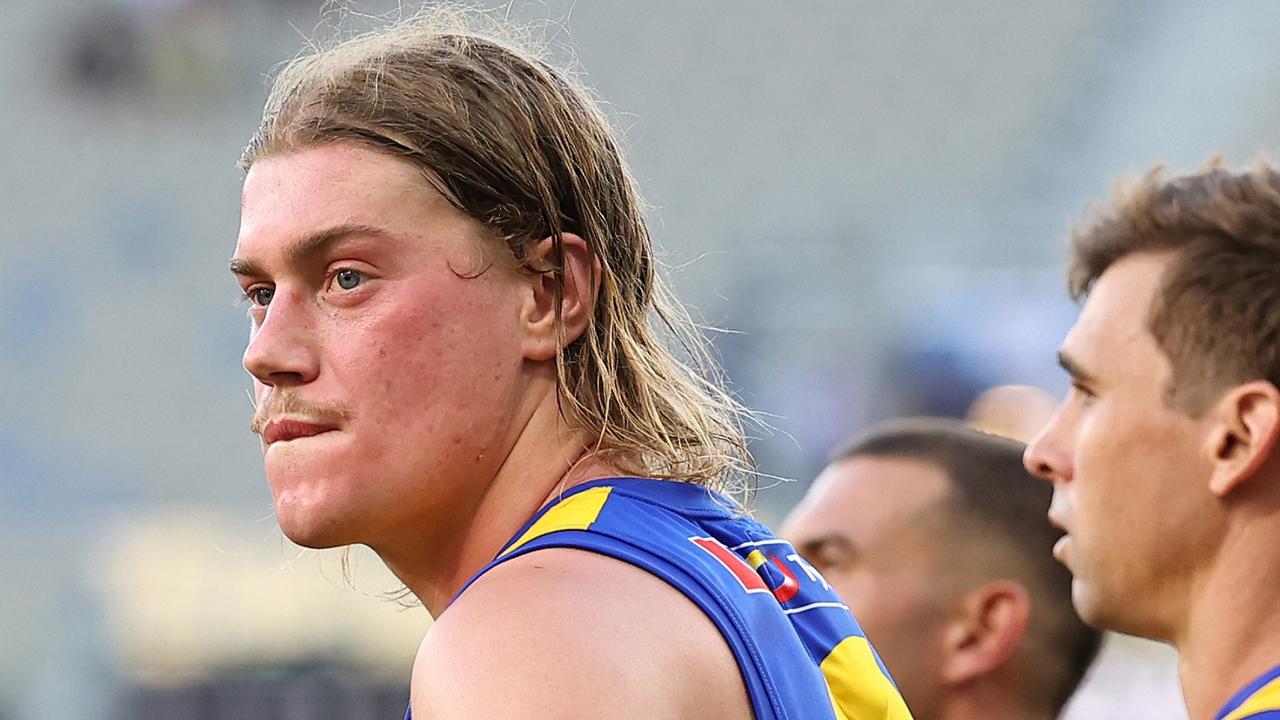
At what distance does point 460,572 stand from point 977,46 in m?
12.6

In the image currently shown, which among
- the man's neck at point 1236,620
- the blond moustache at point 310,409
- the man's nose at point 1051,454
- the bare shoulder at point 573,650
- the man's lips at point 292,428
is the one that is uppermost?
the blond moustache at point 310,409

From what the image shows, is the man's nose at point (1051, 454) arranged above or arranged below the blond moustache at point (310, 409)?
below

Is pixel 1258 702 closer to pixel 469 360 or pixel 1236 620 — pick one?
pixel 1236 620

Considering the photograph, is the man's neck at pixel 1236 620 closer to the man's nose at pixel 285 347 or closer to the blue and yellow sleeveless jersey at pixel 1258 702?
the blue and yellow sleeveless jersey at pixel 1258 702

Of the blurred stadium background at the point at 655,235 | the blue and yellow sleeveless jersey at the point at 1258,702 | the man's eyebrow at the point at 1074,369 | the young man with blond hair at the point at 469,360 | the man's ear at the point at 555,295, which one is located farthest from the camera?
the blurred stadium background at the point at 655,235

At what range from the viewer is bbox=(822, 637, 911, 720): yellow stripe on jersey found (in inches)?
68.6

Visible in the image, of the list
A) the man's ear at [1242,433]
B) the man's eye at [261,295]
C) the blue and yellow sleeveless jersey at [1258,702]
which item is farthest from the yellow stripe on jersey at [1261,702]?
the man's eye at [261,295]

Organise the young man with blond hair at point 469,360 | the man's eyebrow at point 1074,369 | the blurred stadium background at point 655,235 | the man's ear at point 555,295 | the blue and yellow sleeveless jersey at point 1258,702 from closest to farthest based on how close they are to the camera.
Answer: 1. the young man with blond hair at point 469,360
2. the man's ear at point 555,295
3. the blue and yellow sleeveless jersey at point 1258,702
4. the man's eyebrow at point 1074,369
5. the blurred stadium background at point 655,235

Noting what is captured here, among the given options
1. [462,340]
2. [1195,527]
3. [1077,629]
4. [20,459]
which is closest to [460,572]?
[462,340]

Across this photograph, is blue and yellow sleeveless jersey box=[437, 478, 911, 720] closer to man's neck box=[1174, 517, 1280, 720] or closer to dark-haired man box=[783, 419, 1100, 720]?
man's neck box=[1174, 517, 1280, 720]

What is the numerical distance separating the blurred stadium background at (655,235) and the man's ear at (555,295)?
Answer: 610 centimetres

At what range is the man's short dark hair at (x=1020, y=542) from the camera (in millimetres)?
3174

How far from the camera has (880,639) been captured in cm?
311

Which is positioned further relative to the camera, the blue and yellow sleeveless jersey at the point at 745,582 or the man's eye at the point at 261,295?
the man's eye at the point at 261,295
